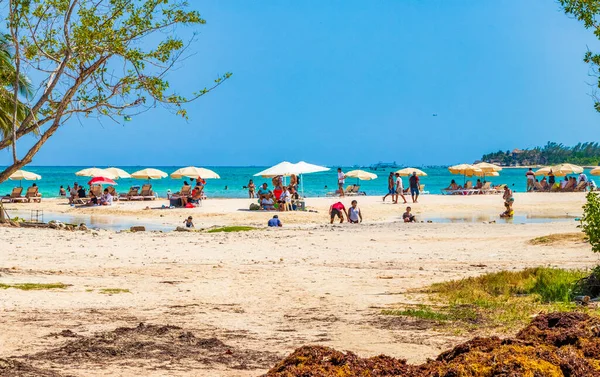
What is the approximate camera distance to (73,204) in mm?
41219

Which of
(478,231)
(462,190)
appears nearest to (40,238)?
(478,231)

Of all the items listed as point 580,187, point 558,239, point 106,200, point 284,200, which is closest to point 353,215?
point 284,200

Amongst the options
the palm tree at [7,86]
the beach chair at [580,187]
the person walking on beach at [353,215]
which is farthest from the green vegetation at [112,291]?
the beach chair at [580,187]

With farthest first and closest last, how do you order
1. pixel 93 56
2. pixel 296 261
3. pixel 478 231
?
pixel 478 231 < pixel 296 261 < pixel 93 56

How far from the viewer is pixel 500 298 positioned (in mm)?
10547

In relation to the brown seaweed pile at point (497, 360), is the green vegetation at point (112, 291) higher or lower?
lower

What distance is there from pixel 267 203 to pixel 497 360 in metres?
29.1

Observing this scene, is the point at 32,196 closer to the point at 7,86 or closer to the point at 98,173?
the point at 98,173

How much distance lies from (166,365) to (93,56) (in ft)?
15.6

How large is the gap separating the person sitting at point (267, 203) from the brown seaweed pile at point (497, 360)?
28026 mm

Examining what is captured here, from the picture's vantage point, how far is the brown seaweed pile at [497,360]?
448 cm

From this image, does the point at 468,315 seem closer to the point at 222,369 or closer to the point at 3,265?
the point at 222,369

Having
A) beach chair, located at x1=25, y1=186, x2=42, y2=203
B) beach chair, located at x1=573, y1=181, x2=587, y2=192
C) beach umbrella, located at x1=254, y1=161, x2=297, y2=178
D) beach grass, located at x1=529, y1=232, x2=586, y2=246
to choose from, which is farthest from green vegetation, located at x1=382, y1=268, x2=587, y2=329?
beach chair, located at x1=573, y1=181, x2=587, y2=192

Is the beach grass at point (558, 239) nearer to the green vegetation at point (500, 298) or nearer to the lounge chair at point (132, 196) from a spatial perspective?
A: the green vegetation at point (500, 298)
